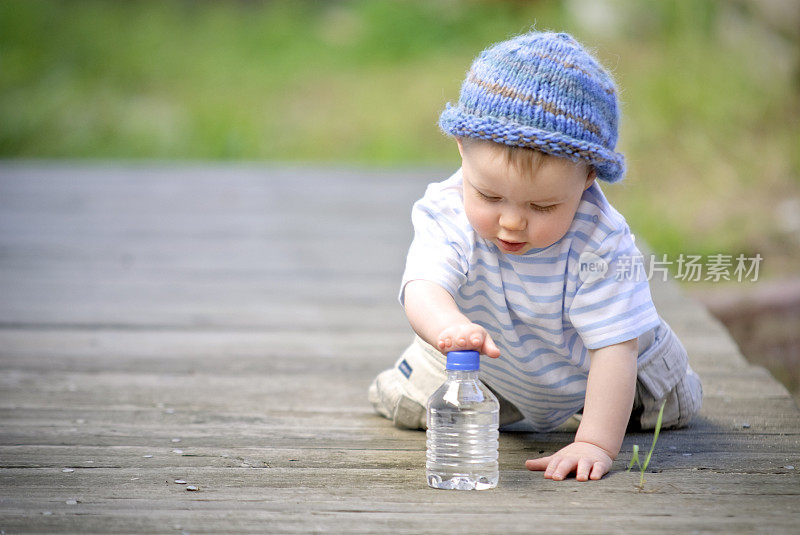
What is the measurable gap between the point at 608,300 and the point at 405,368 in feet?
1.86

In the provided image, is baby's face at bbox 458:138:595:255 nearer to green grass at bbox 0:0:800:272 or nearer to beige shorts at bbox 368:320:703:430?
beige shorts at bbox 368:320:703:430

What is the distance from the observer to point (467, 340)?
72.2 inches

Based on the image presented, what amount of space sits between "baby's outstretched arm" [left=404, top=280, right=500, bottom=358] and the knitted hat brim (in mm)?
317

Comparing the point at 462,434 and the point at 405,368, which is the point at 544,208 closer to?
the point at 462,434

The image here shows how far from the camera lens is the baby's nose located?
1906 mm

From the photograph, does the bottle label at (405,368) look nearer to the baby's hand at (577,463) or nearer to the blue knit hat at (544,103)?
the baby's hand at (577,463)

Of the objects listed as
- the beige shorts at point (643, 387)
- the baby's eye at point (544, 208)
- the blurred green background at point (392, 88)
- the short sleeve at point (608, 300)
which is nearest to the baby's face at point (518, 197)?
the baby's eye at point (544, 208)

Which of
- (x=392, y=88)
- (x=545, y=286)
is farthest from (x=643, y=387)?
(x=392, y=88)

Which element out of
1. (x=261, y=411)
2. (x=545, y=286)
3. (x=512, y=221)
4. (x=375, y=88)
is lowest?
(x=261, y=411)

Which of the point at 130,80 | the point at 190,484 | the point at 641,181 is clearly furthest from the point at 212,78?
the point at 190,484

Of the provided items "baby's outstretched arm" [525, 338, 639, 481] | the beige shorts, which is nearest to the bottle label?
the beige shorts

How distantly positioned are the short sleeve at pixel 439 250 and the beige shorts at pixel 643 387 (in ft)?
0.83

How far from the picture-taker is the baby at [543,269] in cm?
185

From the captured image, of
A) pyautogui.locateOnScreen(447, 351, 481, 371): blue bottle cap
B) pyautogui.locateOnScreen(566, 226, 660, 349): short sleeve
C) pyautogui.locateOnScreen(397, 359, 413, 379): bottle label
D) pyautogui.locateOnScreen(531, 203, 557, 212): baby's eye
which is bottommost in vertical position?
pyautogui.locateOnScreen(397, 359, 413, 379): bottle label
